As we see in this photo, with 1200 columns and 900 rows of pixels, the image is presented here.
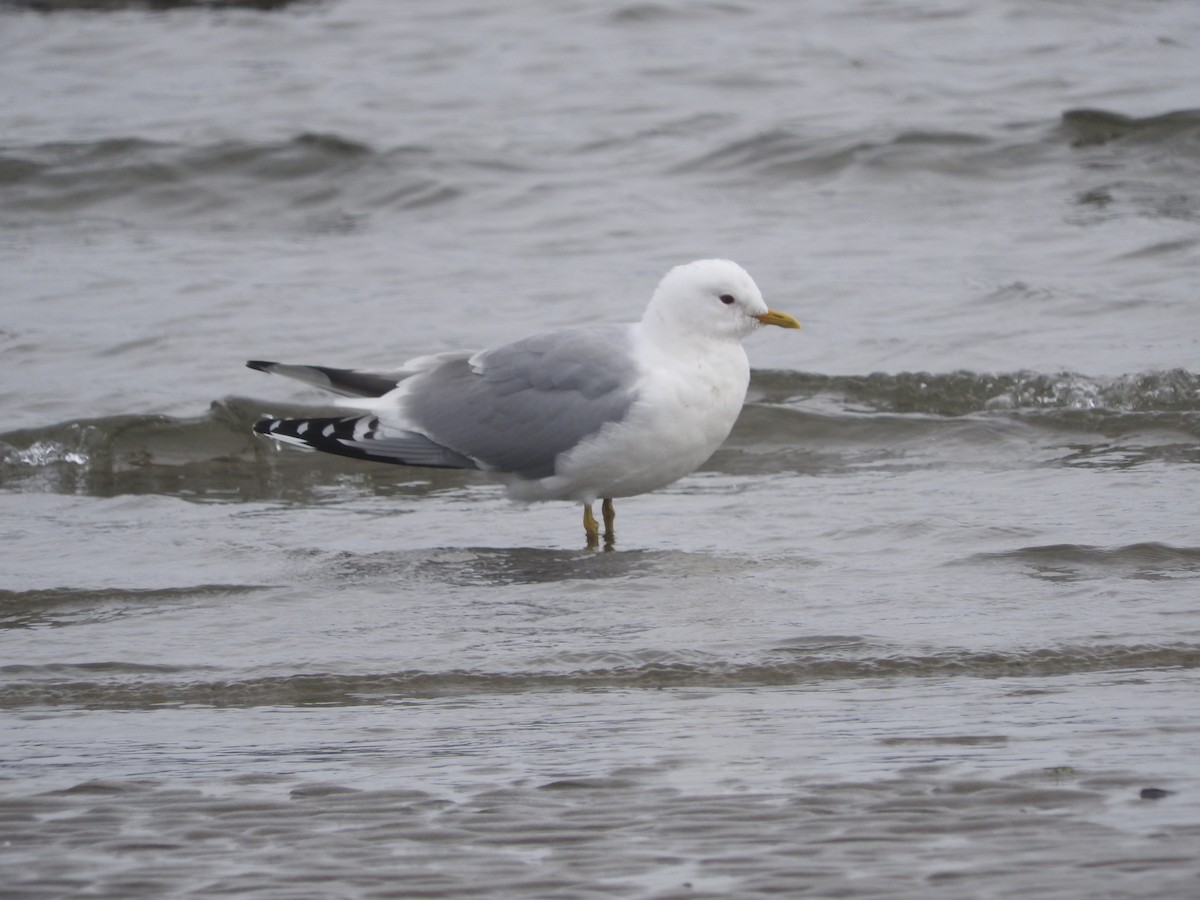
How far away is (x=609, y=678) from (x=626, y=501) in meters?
2.38

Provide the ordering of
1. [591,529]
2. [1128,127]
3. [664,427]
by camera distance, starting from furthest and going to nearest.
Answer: [1128,127] < [591,529] < [664,427]

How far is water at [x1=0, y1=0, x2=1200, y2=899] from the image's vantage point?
300 cm

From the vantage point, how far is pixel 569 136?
12367mm

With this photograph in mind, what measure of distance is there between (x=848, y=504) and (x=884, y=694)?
6.74 feet

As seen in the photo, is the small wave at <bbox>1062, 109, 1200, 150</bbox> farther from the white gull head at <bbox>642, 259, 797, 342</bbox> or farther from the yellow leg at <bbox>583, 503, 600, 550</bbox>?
the yellow leg at <bbox>583, 503, 600, 550</bbox>

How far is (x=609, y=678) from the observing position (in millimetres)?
4008

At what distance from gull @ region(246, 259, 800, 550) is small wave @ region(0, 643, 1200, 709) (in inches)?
52.8

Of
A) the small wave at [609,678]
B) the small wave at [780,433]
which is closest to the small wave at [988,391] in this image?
the small wave at [780,433]

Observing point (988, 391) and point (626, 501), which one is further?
point (988, 391)

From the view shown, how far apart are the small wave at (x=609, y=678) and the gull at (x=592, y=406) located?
134 cm

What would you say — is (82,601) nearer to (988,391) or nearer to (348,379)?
(348,379)

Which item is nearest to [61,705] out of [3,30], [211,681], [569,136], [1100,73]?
[211,681]

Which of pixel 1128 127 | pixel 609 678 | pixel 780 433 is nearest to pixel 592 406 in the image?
pixel 609 678

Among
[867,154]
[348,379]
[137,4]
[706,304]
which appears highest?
[137,4]
